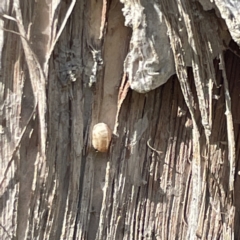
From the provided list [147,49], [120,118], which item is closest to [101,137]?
[120,118]

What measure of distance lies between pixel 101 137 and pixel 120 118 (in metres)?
0.06

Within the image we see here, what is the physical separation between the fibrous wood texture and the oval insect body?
2cm

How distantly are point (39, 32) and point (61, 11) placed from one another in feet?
0.19

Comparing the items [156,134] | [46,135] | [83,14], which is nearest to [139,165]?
[156,134]

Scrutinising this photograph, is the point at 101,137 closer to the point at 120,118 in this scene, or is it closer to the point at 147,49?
A: the point at 120,118

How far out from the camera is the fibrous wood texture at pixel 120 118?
91cm

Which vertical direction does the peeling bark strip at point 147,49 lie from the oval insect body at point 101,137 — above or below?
above

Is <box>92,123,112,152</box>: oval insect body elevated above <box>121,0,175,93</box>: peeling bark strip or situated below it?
below

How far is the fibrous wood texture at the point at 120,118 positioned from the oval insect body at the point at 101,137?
15 mm

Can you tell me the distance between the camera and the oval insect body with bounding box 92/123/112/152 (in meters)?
0.94

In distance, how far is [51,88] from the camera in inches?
36.4

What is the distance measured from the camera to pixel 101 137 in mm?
943

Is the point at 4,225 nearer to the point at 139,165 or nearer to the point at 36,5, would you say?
the point at 139,165

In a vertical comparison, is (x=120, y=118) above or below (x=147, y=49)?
below
